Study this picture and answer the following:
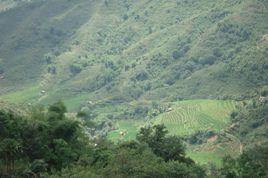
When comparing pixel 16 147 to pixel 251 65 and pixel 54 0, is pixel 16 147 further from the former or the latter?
pixel 54 0

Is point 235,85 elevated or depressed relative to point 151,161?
depressed

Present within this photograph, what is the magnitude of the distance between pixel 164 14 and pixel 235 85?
46.2 m

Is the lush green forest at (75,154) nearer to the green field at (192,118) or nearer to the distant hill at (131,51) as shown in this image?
the green field at (192,118)

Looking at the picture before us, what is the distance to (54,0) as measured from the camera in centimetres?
16412

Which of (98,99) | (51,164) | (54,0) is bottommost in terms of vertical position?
(98,99)

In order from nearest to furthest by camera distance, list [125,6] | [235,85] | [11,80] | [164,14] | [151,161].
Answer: [151,161] < [235,85] < [11,80] < [164,14] < [125,6]

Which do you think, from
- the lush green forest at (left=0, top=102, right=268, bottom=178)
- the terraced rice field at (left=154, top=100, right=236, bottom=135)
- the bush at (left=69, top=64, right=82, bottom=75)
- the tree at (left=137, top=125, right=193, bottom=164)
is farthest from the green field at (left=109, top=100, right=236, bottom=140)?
the tree at (left=137, top=125, right=193, bottom=164)

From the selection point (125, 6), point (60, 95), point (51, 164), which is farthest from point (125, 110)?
point (51, 164)

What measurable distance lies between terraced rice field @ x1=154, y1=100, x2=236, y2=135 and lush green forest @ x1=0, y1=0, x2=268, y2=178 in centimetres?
22

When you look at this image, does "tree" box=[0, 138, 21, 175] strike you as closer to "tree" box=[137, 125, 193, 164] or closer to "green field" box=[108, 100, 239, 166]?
"tree" box=[137, 125, 193, 164]

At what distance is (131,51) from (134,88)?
1857cm

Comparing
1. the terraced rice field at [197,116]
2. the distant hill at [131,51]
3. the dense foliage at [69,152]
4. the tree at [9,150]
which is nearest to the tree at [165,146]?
the dense foliage at [69,152]

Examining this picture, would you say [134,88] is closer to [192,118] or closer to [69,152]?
[192,118]

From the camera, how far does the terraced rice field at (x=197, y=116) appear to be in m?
93.4
